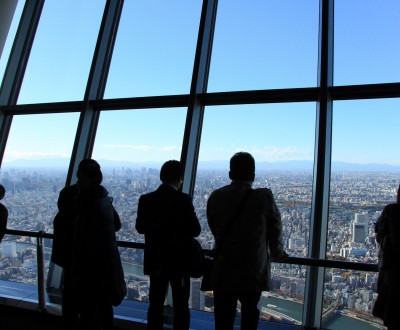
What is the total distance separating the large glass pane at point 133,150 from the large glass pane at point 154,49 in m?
0.28

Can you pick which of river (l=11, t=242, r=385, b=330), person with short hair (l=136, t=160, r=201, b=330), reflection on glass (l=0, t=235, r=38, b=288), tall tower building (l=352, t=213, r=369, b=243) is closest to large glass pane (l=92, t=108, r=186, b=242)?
reflection on glass (l=0, t=235, r=38, b=288)

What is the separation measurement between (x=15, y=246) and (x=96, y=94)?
1981 mm

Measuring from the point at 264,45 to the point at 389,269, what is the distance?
2609 millimetres

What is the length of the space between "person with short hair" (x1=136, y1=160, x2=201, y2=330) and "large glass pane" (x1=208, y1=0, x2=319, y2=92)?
1746mm

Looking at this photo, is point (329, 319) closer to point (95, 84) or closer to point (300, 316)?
point (300, 316)

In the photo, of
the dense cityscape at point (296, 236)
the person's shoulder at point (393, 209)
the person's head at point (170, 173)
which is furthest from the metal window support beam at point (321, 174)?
the person's head at point (170, 173)

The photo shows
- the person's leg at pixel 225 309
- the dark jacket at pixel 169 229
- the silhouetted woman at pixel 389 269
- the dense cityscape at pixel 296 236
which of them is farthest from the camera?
the dense cityscape at pixel 296 236

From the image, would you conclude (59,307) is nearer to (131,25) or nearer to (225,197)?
(225,197)

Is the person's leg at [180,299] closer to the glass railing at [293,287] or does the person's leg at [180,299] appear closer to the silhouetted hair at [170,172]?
the glass railing at [293,287]

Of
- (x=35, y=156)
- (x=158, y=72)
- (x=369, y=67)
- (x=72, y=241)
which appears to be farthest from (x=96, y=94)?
(x=369, y=67)

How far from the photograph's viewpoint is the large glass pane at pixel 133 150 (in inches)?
143

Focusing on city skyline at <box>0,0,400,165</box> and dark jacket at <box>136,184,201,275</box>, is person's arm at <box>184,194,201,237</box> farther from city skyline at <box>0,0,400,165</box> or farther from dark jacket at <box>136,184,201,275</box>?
city skyline at <box>0,0,400,165</box>

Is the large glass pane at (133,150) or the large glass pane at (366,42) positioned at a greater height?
the large glass pane at (366,42)

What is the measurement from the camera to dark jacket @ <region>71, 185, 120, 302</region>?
2166mm
